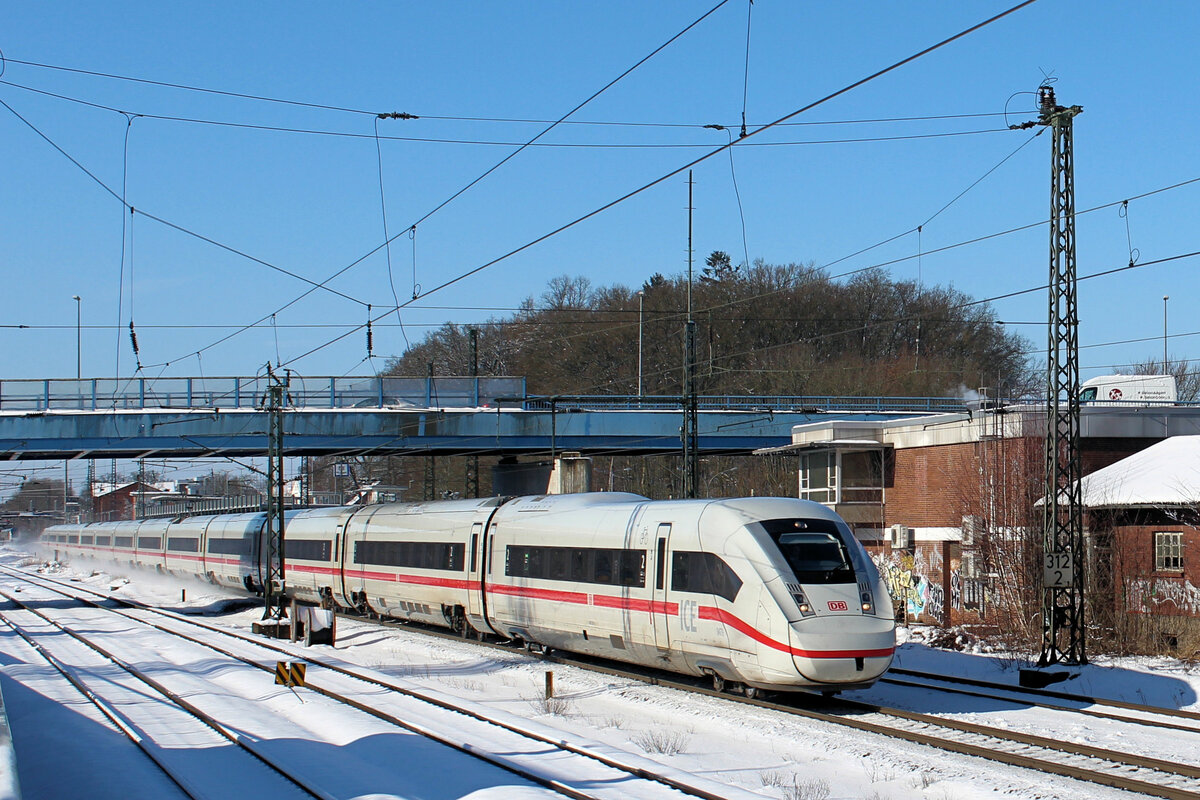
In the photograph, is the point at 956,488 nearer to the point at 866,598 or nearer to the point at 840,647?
the point at 866,598

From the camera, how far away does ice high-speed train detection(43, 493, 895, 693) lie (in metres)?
Result: 15.5

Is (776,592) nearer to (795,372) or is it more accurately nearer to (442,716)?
(442,716)

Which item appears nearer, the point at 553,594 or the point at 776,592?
the point at 776,592

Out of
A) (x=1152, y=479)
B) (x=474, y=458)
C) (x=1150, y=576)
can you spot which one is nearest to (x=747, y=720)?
(x=1150, y=576)

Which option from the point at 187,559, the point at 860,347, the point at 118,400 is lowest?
the point at 187,559

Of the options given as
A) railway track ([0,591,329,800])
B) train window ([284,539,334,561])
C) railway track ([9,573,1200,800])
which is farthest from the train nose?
train window ([284,539,334,561])

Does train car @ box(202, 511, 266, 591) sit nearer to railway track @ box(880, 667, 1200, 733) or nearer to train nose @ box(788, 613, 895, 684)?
railway track @ box(880, 667, 1200, 733)

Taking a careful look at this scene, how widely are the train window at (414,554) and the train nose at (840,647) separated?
11.8m

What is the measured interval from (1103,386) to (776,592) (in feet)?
109

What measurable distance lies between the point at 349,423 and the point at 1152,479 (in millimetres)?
24384

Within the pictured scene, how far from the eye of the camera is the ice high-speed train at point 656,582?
15539 mm

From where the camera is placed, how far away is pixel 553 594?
21.4 meters

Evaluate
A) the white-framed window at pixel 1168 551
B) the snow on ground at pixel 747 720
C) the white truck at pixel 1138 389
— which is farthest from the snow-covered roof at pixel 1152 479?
the white truck at pixel 1138 389

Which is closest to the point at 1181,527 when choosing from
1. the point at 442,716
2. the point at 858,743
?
the point at 858,743
